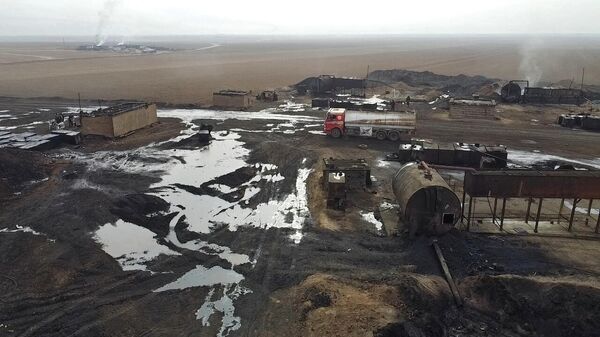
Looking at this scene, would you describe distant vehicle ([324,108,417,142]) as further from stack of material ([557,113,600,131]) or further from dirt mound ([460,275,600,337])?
dirt mound ([460,275,600,337])

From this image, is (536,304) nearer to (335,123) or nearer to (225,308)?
(225,308)

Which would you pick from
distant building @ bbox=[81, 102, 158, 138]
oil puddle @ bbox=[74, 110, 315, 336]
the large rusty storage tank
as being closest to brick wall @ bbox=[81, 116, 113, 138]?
distant building @ bbox=[81, 102, 158, 138]

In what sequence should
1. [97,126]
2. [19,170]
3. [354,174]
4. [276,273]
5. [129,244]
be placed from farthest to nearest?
[97,126], [19,170], [354,174], [129,244], [276,273]

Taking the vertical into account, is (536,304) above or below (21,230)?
below

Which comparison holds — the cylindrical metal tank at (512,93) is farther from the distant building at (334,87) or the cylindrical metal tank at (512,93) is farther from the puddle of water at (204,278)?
the puddle of water at (204,278)

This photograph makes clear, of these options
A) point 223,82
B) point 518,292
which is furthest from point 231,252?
point 223,82

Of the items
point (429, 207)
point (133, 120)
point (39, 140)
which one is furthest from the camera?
point (133, 120)

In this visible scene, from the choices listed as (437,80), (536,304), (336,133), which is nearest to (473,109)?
(336,133)
